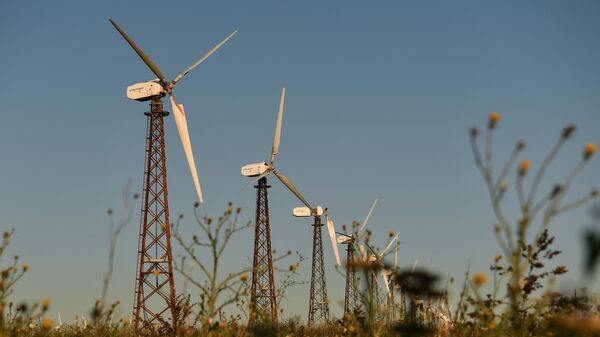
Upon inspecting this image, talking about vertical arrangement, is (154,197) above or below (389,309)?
above

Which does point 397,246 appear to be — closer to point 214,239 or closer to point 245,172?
point 214,239

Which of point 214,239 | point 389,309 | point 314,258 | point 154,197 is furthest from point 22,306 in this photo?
point 314,258

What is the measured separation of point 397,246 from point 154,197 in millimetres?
22948

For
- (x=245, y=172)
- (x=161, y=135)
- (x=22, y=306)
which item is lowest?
(x=22, y=306)

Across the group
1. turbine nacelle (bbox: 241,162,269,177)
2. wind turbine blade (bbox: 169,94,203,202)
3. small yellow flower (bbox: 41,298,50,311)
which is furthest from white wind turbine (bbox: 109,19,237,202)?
small yellow flower (bbox: 41,298,50,311)

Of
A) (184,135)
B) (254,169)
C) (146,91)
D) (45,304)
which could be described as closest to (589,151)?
(45,304)

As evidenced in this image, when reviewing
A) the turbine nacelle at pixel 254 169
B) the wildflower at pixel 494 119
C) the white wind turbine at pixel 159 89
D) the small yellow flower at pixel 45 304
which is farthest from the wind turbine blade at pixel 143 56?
the wildflower at pixel 494 119

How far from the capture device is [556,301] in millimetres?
8766

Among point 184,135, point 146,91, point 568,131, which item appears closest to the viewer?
point 568,131

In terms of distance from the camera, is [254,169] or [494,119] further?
[254,169]

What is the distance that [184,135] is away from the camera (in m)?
27.7

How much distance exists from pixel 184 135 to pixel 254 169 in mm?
21356

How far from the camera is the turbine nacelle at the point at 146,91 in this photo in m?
31.5

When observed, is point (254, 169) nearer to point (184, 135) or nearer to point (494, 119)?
point (184, 135)
